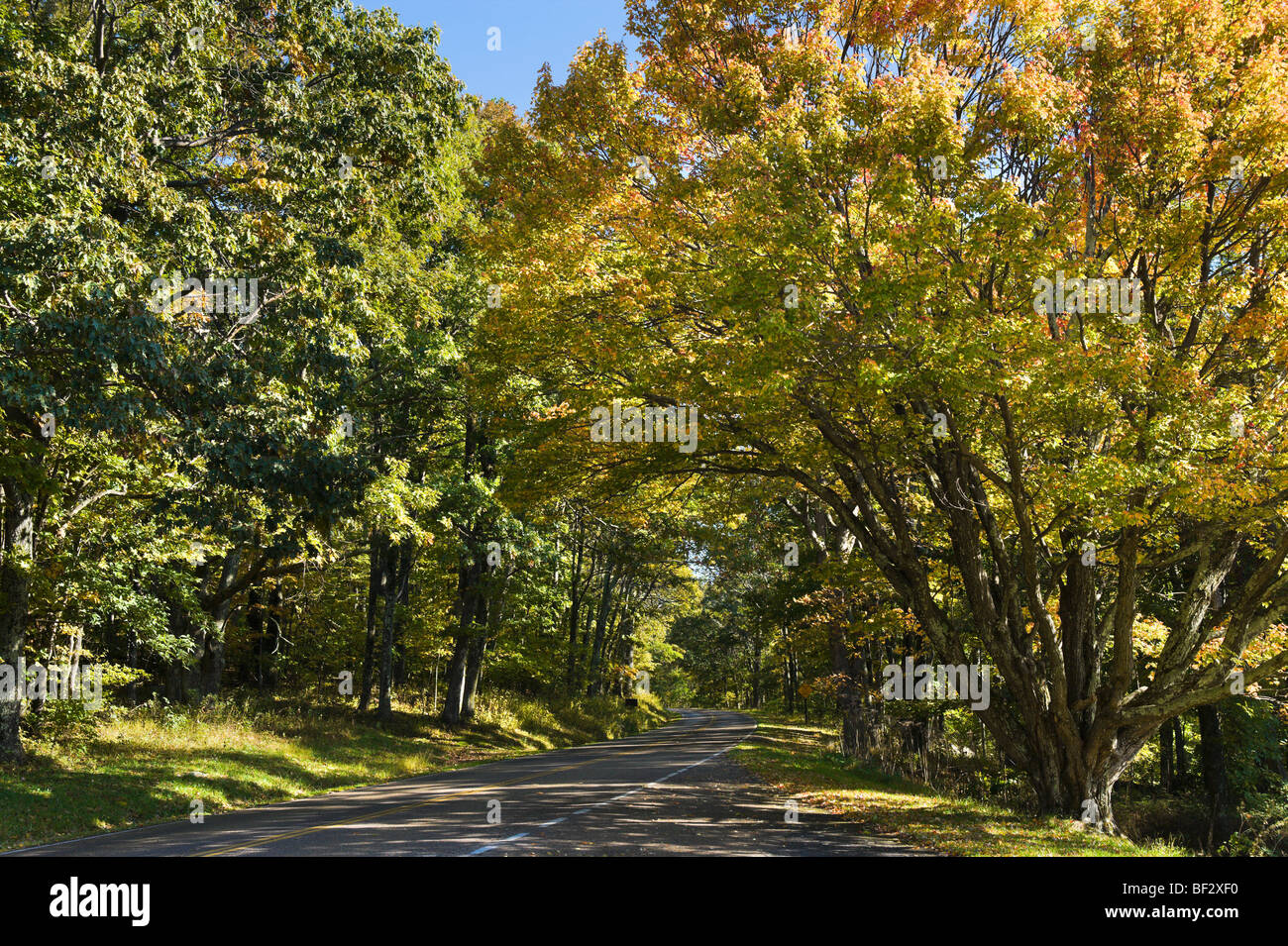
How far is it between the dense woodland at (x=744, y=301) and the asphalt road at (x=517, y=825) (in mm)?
4339

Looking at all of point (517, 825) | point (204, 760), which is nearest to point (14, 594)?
point (204, 760)

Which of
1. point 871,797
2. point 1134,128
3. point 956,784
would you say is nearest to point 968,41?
point 1134,128

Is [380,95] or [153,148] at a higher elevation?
[380,95]

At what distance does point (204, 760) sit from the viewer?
15.2m

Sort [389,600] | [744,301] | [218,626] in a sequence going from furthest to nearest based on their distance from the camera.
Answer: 1. [389,600]
2. [218,626]
3. [744,301]

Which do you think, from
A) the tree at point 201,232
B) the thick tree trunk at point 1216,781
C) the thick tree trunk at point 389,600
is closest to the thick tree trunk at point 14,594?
the tree at point 201,232

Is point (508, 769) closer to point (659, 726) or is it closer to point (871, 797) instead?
point (871, 797)

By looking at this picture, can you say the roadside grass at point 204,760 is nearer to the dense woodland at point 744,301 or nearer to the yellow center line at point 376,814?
the dense woodland at point 744,301

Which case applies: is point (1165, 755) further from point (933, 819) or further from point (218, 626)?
point (218, 626)

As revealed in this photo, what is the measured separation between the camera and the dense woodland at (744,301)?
10461mm

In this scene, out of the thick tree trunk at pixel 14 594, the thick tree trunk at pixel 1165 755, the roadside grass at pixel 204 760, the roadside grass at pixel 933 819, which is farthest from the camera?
the thick tree trunk at pixel 1165 755

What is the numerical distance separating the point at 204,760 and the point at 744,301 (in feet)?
42.3

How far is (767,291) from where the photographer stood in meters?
10.2

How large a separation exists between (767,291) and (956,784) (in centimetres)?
1339
